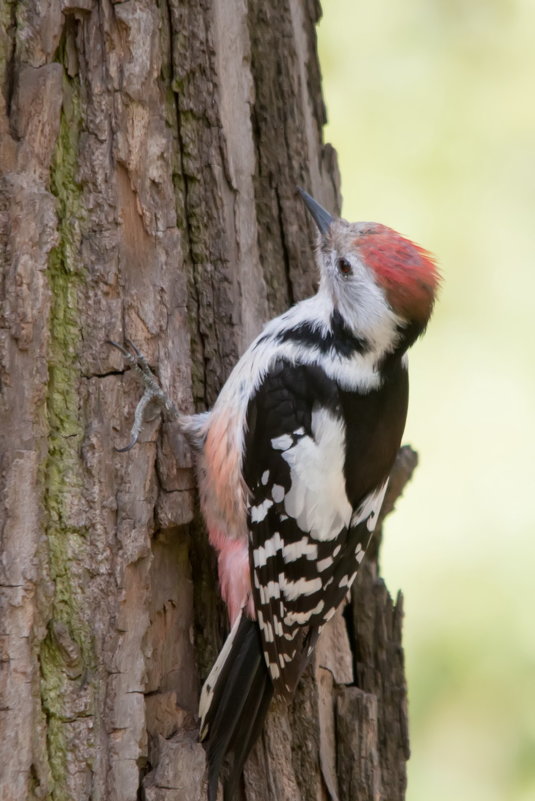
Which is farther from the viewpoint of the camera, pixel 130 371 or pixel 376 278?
pixel 376 278

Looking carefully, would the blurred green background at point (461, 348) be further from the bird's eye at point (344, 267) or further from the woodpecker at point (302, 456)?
the bird's eye at point (344, 267)

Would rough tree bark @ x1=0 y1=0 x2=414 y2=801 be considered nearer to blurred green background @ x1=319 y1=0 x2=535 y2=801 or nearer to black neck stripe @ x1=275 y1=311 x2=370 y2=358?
black neck stripe @ x1=275 y1=311 x2=370 y2=358

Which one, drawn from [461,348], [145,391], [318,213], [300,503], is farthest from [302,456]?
[461,348]

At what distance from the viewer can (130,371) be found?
256cm

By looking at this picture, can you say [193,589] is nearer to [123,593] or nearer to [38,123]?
[123,593]

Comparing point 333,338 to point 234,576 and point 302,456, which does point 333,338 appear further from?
point 234,576

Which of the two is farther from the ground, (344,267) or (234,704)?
(344,267)

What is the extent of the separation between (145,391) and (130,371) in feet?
0.20

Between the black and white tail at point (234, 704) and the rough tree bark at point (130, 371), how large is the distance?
65 millimetres

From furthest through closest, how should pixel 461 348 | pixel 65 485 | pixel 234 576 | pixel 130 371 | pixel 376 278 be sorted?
pixel 461 348 < pixel 376 278 < pixel 234 576 < pixel 130 371 < pixel 65 485

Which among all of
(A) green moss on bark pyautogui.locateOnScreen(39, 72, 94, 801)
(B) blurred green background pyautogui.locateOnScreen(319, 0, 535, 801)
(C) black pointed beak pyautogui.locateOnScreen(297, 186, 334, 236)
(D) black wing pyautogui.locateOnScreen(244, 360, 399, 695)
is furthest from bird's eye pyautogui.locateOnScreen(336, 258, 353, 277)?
(B) blurred green background pyautogui.locateOnScreen(319, 0, 535, 801)

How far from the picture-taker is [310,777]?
105 inches

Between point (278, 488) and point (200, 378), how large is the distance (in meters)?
0.36

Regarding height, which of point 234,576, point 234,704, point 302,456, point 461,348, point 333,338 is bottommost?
point 234,704
